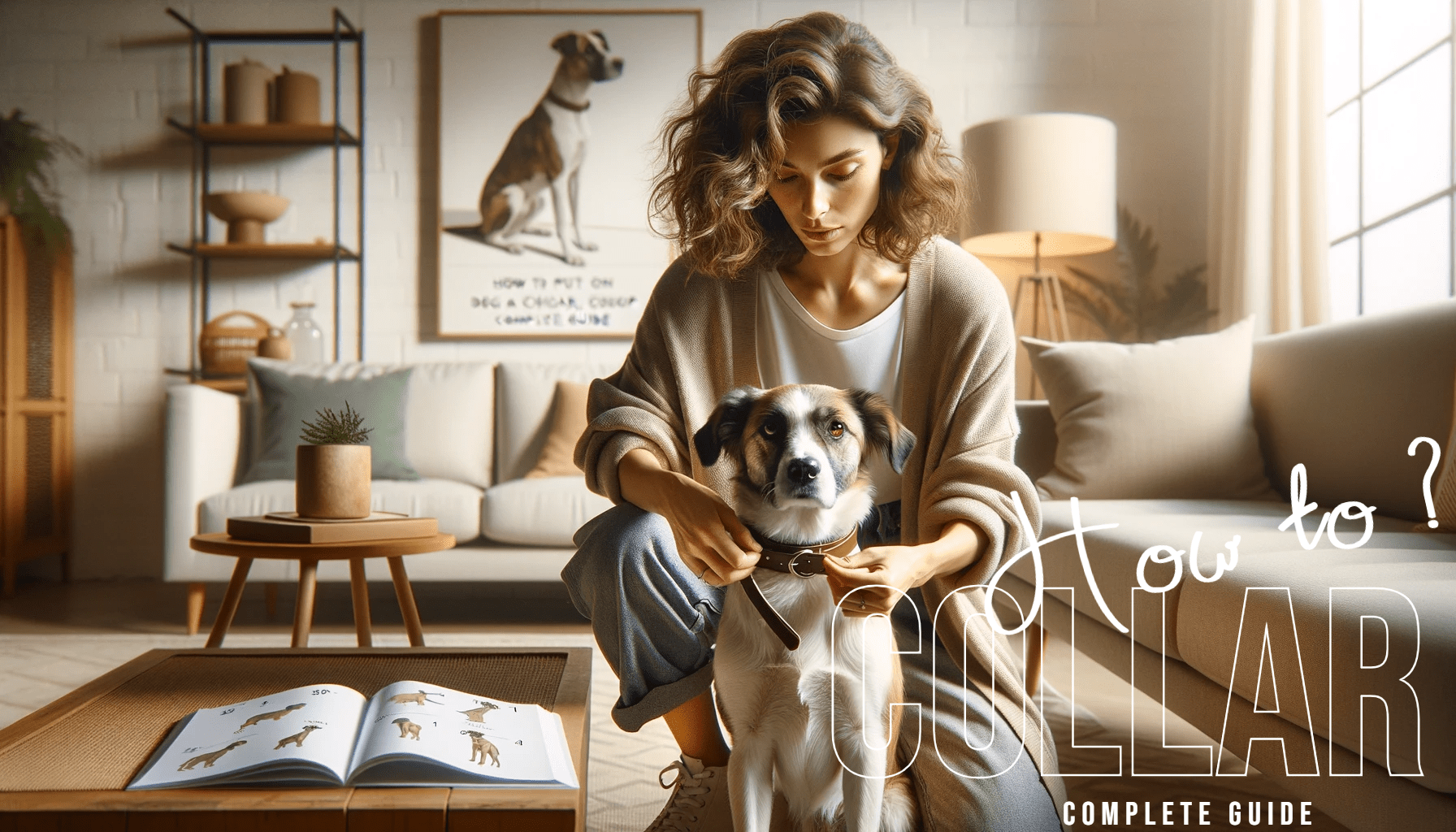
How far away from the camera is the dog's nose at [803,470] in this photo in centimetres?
94

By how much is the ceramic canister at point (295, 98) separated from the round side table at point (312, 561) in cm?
241

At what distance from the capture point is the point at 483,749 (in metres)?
0.87

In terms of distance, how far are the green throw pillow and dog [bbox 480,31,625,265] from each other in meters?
1.02

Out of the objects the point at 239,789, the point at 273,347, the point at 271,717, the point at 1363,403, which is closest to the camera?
the point at 239,789

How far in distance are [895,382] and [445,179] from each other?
11.0ft

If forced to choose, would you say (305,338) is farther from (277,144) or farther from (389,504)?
(389,504)

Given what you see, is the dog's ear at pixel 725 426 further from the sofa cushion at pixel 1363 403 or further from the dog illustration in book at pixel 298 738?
the sofa cushion at pixel 1363 403

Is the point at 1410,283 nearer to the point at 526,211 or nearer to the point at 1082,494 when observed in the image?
the point at 1082,494

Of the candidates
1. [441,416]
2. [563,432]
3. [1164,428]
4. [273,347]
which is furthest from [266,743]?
[273,347]

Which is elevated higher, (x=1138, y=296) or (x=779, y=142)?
(x=1138, y=296)

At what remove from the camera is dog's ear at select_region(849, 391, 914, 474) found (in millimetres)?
1020

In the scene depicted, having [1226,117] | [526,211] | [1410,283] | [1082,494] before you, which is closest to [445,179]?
[526,211]

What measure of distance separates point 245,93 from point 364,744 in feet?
12.6

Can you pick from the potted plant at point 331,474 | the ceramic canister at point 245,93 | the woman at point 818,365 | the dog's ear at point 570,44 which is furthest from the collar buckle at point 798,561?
the ceramic canister at point 245,93
